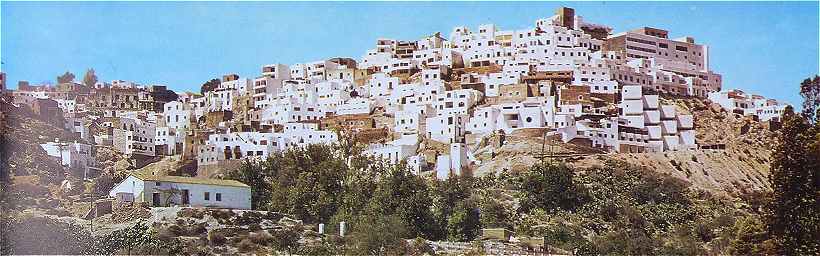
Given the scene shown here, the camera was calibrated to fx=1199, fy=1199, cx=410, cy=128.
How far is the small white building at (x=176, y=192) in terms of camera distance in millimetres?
15531

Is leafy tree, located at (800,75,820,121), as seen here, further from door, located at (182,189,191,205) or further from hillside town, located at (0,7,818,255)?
door, located at (182,189,191,205)

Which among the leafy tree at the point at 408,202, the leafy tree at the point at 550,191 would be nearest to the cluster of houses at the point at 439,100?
the leafy tree at the point at 408,202

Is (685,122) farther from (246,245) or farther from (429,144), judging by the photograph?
(246,245)

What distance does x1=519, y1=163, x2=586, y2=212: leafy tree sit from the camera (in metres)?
16.5

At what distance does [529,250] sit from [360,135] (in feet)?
22.1

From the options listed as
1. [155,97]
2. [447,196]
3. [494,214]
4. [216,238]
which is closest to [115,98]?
[155,97]

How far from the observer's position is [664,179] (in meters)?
17.9

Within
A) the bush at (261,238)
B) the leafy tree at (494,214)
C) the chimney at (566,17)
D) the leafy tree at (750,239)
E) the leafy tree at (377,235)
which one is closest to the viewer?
the leafy tree at (750,239)

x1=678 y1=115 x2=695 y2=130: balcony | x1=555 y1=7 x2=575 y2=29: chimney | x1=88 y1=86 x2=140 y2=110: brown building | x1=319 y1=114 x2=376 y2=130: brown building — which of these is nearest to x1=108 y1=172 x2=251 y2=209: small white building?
x1=319 y1=114 x2=376 y2=130: brown building

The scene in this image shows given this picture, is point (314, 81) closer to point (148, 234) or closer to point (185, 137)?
point (185, 137)

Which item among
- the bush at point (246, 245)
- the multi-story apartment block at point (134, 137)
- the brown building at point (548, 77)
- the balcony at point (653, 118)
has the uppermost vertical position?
the brown building at point (548, 77)

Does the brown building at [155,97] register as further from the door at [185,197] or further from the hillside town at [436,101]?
the door at [185,197]

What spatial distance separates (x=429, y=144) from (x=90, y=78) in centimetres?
557

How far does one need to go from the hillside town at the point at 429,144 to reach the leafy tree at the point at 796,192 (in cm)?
293
